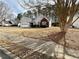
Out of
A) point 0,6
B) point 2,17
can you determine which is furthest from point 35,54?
point 2,17

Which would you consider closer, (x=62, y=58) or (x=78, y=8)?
(x=62, y=58)

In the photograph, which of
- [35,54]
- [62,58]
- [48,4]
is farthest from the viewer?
[48,4]

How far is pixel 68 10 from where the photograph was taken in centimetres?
890

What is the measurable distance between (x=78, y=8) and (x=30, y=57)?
383 cm

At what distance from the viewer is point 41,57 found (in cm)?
789

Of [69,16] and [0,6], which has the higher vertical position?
[0,6]

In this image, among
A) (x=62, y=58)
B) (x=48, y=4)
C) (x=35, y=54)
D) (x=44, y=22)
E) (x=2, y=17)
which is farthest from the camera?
(x=2, y=17)

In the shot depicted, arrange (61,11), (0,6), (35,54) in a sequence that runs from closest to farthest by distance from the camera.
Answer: (35,54) < (61,11) < (0,6)

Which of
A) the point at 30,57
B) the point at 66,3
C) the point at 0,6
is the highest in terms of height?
the point at 0,6

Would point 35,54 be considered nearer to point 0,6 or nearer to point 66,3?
point 66,3

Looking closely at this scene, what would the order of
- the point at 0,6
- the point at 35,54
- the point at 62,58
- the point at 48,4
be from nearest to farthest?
the point at 62,58, the point at 35,54, the point at 48,4, the point at 0,6

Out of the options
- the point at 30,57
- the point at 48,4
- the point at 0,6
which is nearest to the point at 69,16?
the point at 48,4

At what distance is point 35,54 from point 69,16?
2821 mm

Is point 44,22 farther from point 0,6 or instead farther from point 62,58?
point 62,58
